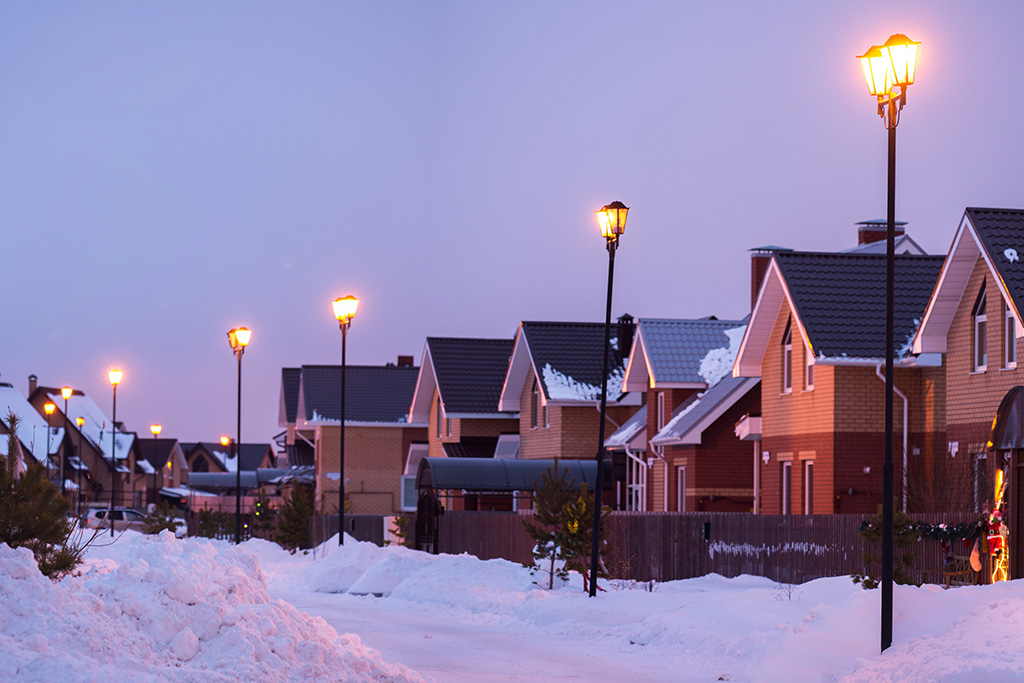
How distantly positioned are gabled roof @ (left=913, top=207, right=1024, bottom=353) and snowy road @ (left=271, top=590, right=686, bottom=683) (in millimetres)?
10427

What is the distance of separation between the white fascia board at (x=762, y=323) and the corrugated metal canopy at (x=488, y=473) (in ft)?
26.7

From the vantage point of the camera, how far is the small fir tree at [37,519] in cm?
1552

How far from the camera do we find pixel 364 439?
64.5 meters

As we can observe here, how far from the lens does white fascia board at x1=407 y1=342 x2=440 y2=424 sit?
185 feet

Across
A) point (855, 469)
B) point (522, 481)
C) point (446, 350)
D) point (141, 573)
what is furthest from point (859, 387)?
point (446, 350)

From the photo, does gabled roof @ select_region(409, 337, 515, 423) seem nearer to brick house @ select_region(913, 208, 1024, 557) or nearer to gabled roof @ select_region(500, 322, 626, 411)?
gabled roof @ select_region(500, 322, 626, 411)

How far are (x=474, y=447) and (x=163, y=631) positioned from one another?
40968 millimetres

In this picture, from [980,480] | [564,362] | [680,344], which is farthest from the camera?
[564,362]

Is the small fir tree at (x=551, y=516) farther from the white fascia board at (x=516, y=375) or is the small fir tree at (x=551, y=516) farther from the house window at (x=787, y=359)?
the white fascia board at (x=516, y=375)

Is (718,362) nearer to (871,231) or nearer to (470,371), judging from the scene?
(871,231)

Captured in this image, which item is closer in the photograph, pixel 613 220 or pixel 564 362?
pixel 613 220

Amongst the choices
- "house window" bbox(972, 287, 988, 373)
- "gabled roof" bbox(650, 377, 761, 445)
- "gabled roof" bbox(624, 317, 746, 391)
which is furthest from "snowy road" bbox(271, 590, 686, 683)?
"gabled roof" bbox(624, 317, 746, 391)

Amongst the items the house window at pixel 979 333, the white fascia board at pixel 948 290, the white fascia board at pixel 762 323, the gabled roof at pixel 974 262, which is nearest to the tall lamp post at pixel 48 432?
the white fascia board at pixel 762 323

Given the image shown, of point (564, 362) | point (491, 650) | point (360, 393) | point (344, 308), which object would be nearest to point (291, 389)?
point (360, 393)
